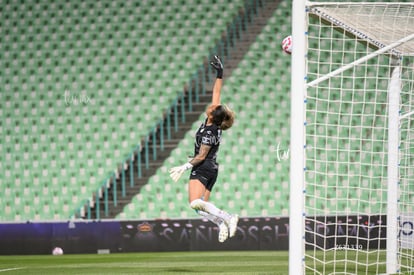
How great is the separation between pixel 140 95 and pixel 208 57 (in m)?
1.78

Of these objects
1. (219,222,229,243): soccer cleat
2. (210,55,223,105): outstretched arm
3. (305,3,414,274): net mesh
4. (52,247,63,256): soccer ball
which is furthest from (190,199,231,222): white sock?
(52,247,63,256): soccer ball

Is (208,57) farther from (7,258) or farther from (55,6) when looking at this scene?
(7,258)

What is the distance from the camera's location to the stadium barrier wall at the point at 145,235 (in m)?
15.5

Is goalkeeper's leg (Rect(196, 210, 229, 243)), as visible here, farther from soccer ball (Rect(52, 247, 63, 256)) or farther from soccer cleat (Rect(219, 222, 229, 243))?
soccer ball (Rect(52, 247, 63, 256))

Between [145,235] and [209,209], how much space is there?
702 centimetres

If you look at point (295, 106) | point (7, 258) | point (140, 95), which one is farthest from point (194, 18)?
point (295, 106)

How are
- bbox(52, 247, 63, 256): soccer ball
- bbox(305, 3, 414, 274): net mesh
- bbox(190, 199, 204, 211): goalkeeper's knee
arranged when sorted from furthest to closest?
bbox(52, 247, 63, 256): soccer ball
bbox(190, 199, 204, 211): goalkeeper's knee
bbox(305, 3, 414, 274): net mesh

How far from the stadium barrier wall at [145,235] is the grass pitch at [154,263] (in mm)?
433

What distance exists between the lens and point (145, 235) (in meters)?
15.5

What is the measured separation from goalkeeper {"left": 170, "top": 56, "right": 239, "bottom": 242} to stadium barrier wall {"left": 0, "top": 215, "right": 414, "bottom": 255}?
6.52m

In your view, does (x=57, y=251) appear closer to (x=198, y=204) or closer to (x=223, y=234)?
(x=198, y=204)

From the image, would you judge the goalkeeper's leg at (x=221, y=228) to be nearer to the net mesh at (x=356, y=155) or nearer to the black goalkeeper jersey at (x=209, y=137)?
the black goalkeeper jersey at (x=209, y=137)

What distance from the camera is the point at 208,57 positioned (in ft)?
59.7

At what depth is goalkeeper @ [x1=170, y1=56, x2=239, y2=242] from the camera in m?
8.70
